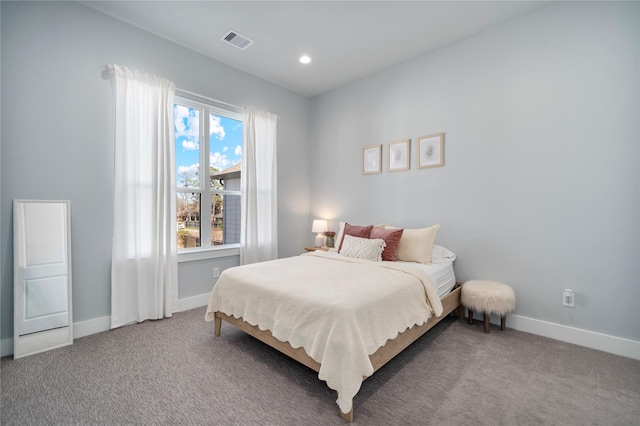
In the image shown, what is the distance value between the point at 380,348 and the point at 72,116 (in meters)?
3.28

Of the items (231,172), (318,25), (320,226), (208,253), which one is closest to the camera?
(318,25)

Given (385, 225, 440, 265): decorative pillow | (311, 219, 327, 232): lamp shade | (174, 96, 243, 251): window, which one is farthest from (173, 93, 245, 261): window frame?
(385, 225, 440, 265): decorative pillow

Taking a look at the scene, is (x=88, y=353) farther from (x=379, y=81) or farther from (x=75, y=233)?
(x=379, y=81)

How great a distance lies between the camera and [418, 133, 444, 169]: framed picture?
10.8 feet

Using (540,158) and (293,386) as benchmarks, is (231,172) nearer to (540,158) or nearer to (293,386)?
(293,386)

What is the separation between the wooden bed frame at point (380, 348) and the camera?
5.82 feet

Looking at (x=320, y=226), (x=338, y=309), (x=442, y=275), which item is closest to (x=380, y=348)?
(x=338, y=309)

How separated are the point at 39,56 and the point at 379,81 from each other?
3.59 meters

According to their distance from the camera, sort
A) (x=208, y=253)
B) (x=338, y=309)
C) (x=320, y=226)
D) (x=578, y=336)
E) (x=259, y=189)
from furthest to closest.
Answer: (x=320, y=226) → (x=259, y=189) → (x=208, y=253) → (x=578, y=336) → (x=338, y=309)

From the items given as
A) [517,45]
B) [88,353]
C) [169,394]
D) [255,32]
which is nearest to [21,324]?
[88,353]

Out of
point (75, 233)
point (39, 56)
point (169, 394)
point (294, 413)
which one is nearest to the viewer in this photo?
point (294, 413)

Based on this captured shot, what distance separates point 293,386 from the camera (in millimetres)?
1870

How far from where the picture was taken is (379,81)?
3.86 m

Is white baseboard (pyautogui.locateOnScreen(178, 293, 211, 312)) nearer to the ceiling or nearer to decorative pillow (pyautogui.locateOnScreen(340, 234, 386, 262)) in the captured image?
decorative pillow (pyautogui.locateOnScreen(340, 234, 386, 262))
